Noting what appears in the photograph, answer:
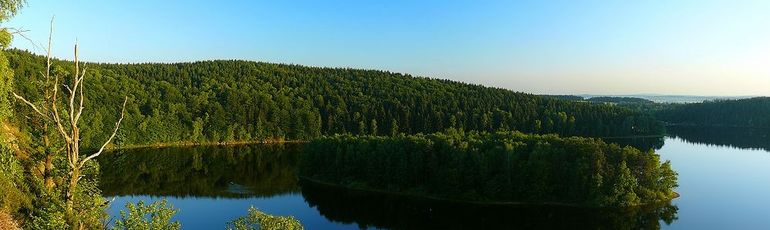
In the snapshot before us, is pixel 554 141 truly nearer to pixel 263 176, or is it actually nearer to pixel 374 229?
pixel 374 229

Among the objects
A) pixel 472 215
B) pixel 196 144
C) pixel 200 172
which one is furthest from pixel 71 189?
pixel 196 144

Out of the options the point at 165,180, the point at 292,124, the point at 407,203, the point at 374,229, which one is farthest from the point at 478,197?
the point at 292,124

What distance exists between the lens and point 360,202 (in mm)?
87312

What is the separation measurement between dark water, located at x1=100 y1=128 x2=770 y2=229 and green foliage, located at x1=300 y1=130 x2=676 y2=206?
3349 millimetres

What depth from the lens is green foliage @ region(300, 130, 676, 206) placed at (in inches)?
3253

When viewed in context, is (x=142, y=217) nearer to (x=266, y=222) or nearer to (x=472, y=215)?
(x=266, y=222)

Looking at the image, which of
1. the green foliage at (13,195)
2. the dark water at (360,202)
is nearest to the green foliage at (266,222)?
the green foliage at (13,195)

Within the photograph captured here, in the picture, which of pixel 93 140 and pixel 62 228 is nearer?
pixel 62 228

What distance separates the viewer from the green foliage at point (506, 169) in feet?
271

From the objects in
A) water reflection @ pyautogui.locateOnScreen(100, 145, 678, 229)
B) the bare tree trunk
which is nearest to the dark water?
water reflection @ pyautogui.locateOnScreen(100, 145, 678, 229)

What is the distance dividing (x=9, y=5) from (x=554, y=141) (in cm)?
8546

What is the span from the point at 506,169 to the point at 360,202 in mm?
24320

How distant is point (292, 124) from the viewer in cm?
18762

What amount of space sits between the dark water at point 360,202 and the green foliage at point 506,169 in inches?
132
